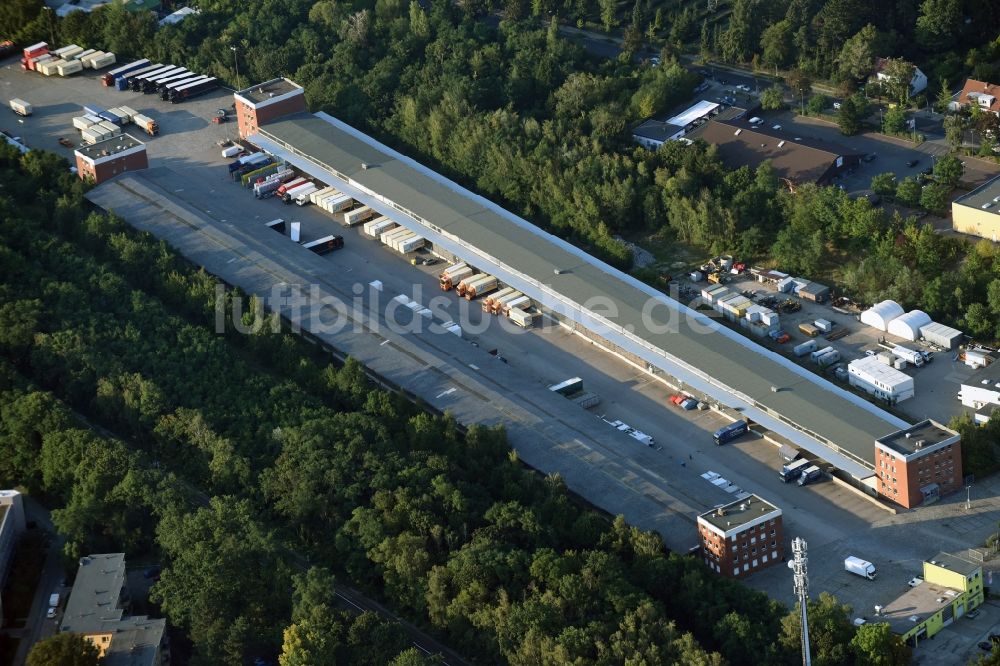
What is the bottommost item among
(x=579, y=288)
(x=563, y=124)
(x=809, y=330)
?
(x=809, y=330)

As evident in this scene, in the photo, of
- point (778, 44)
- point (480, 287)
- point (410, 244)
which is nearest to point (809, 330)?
point (480, 287)

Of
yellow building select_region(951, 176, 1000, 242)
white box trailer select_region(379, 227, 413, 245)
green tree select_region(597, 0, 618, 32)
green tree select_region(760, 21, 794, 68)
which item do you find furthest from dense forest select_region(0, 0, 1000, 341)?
white box trailer select_region(379, 227, 413, 245)

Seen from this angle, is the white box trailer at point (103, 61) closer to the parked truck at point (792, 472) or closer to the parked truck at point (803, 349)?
the parked truck at point (803, 349)

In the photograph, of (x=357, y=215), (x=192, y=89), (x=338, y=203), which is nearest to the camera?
(x=357, y=215)

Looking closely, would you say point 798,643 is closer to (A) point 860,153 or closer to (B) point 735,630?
(B) point 735,630

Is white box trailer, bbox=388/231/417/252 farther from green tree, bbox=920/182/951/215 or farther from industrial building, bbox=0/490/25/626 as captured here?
industrial building, bbox=0/490/25/626

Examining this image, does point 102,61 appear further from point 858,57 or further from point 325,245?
point 858,57
